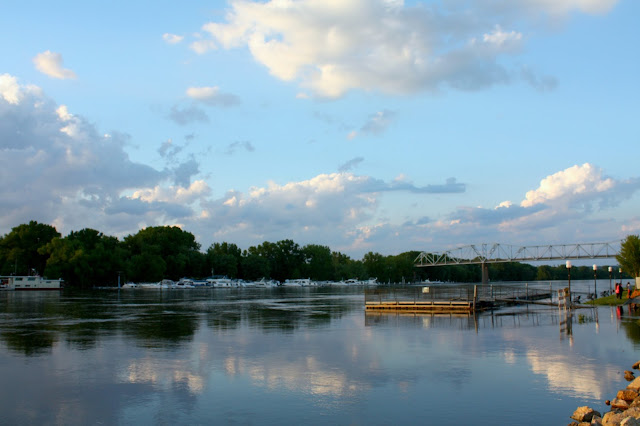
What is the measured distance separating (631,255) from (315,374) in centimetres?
5554

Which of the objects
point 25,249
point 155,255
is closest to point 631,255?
point 155,255

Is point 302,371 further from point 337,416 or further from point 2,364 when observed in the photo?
point 2,364

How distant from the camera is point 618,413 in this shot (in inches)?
513

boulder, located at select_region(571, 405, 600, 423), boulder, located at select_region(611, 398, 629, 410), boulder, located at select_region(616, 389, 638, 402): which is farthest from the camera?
boulder, located at select_region(616, 389, 638, 402)

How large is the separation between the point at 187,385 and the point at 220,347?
9188 mm

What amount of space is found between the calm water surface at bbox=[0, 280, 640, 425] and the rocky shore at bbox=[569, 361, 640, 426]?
713mm

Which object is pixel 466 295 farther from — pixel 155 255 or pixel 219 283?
pixel 155 255

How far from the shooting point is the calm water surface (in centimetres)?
1539

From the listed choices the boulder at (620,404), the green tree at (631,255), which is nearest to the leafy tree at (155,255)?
the green tree at (631,255)

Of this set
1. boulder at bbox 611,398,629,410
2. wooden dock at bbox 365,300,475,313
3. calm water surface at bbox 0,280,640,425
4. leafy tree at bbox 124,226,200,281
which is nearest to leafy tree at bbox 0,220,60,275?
leafy tree at bbox 124,226,200,281

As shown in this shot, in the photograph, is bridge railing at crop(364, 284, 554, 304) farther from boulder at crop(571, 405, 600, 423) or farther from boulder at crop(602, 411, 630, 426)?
boulder at crop(602, 411, 630, 426)

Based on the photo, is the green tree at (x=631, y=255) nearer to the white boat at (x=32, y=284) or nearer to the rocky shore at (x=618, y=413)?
the rocky shore at (x=618, y=413)

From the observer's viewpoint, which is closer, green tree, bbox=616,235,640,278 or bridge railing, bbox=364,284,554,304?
bridge railing, bbox=364,284,554,304

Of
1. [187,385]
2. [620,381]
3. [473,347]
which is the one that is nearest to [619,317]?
[473,347]
